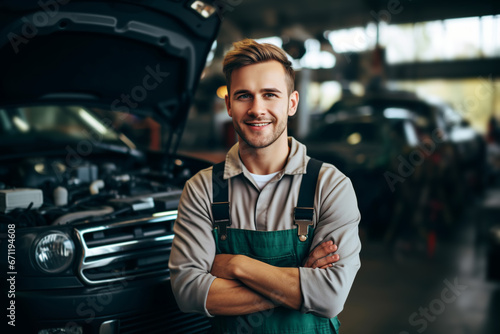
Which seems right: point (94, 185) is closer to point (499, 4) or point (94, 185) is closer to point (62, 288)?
point (62, 288)

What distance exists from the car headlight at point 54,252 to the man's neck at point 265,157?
70cm

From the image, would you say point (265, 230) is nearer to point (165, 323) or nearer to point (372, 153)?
point (165, 323)

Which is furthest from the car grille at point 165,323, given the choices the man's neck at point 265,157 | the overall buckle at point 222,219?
the man's neck at point 265,157

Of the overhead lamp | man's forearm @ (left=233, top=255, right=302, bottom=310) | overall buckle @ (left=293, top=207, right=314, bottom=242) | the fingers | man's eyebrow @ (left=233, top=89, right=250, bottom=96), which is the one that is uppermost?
the overhead lamp

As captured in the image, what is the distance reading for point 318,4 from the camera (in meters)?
12.8

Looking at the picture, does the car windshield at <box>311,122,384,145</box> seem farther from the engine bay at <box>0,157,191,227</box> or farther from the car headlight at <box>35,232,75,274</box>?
the car headlight at <box>35,232,75,274</box>

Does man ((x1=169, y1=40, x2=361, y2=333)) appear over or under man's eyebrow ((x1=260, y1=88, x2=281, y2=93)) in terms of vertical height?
under

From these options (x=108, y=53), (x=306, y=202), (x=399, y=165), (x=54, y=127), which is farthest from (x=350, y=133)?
(x=306, y=202)

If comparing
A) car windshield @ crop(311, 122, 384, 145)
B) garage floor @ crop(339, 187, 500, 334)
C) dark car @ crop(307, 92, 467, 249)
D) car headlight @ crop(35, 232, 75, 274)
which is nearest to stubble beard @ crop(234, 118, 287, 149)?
car headlight @ crop(35, 232, 75, 274)

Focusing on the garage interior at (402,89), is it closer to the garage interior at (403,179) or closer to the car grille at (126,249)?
the garage interior at (403,179)

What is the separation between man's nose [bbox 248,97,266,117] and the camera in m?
1.39

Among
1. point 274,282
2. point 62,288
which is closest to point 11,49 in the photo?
point 62,288

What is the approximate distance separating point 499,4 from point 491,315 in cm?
877

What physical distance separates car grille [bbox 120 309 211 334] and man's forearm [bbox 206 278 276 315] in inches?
11.1
